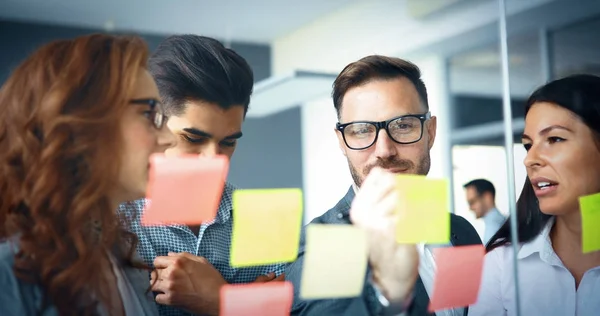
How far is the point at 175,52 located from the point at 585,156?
906mm

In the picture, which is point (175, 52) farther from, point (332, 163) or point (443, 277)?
point (443, 277)

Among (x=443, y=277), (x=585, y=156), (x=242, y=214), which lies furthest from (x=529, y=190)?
(x=242, y=214)

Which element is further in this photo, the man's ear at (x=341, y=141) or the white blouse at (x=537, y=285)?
the white blouse at (x=537, y=285)

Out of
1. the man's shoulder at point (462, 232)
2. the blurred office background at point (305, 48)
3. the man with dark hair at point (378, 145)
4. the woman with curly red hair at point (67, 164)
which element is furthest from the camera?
the man's shoulder at point (462, 232)

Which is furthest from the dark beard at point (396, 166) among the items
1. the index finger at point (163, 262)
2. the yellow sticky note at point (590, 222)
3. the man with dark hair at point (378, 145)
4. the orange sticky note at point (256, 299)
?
the yellow sticky note at point (590, 222)

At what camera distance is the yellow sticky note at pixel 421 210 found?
34.4 inches

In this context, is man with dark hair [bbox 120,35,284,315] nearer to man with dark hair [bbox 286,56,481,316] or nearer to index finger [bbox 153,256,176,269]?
index finger [bbox 153,256,176,269]

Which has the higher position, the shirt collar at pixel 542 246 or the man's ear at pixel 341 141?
the man's ear at pixel 341 141

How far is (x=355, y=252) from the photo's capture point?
86cm

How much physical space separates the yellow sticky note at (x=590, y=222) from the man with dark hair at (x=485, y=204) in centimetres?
16

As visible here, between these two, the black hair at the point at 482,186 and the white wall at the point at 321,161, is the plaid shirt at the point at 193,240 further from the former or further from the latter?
the black hair at the point at 482,186

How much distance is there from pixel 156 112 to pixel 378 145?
367 millimetres

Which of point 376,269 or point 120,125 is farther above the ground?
point 120,125

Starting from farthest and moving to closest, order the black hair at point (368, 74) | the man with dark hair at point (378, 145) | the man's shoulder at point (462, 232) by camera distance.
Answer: the man's shoulder at point (462, 232) < the black hair at point (368, 74) < the man with dark hair at point (378, 145)
